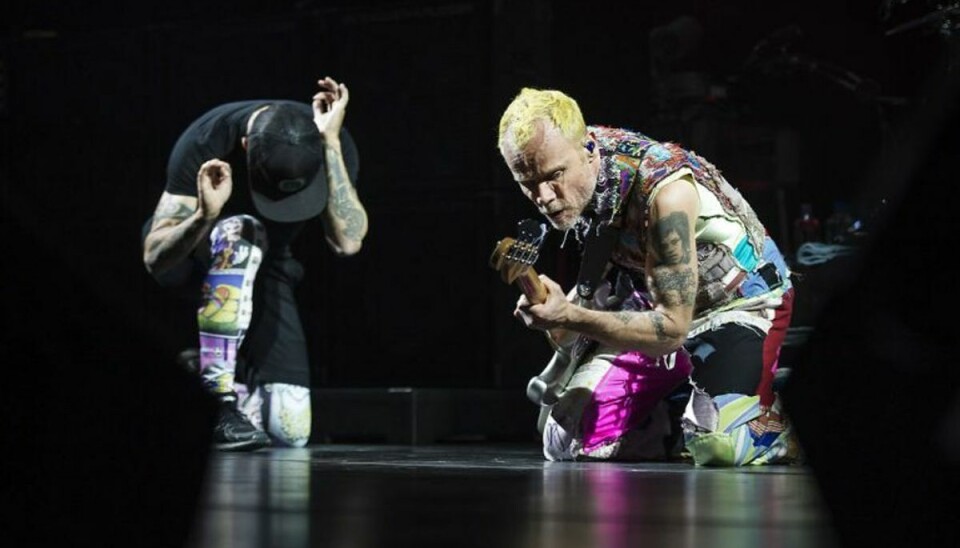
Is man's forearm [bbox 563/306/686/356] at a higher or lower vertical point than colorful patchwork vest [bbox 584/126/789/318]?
lower

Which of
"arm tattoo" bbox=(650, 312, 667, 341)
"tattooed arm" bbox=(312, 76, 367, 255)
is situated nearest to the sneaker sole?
Answer: "tattooed arm" bbox=(312, 76, 367, 255)

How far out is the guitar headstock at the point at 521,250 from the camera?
2.44 metres

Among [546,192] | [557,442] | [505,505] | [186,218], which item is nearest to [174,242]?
[186,218]

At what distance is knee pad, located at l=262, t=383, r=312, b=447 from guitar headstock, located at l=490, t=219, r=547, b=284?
1.29m

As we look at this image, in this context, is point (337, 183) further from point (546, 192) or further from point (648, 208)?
point (648, 208)

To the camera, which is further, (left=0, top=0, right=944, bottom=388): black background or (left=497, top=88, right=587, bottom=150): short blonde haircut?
(left=0, top=0, right=944, bottom=388): black background

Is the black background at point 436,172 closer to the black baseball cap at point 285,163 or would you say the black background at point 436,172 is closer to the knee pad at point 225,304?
the knee pad at point 225,304

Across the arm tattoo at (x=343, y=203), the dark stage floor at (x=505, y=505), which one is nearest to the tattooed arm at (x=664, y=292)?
the dark stage floor at (x=505, y=505)

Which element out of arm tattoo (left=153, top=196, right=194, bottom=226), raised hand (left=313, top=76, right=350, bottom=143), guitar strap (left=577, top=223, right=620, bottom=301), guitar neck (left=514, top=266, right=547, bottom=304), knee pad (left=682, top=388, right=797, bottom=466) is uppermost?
raised hand (left=313, top=76, right=350, bottom=143)

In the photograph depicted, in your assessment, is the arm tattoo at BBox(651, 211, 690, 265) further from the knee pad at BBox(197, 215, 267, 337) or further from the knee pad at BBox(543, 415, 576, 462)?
the knee pad at BBox(197, 215, 267, 337)

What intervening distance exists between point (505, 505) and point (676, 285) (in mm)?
877

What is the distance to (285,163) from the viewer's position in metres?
3.42

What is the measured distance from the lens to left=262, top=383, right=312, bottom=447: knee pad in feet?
11.8

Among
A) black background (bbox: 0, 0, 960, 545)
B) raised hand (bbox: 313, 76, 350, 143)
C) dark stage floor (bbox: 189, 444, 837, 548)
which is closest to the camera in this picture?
dark stage floor (bbox: 189, 444, 837, 548)
